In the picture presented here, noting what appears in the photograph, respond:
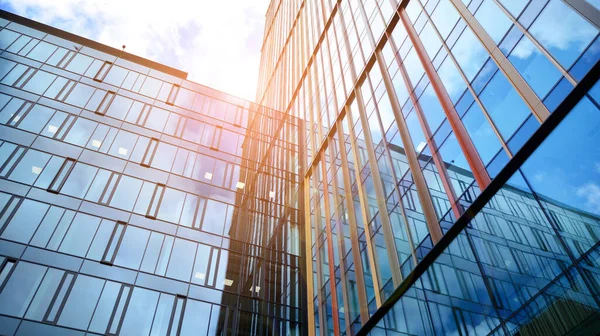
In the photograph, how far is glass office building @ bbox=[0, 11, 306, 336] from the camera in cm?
2308

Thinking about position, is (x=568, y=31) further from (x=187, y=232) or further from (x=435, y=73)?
(x=187, y=232)

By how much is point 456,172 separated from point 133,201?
20.3 meters

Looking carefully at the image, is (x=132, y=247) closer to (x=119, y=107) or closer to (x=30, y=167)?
(x=30, y=167)

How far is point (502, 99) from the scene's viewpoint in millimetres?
15797

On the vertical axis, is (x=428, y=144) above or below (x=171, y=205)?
below

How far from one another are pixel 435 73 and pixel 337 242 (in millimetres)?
11476

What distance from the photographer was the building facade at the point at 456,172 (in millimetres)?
9820

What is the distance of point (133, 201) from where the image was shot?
28.2m

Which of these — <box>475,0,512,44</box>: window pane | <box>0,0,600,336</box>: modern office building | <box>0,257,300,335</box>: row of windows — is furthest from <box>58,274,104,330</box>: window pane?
<box>475,0,512,44</box>: window pane

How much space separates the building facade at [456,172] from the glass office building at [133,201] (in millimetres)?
3806

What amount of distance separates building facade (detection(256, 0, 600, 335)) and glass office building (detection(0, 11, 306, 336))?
381 cm

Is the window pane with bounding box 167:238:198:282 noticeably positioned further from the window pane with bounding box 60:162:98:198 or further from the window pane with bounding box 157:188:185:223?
the window pane with bounding box 60:162:98:198

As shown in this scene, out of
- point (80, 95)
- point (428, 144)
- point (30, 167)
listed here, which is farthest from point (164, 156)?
point (428, 144)

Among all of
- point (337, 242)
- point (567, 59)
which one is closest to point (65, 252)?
point (337, 242)
